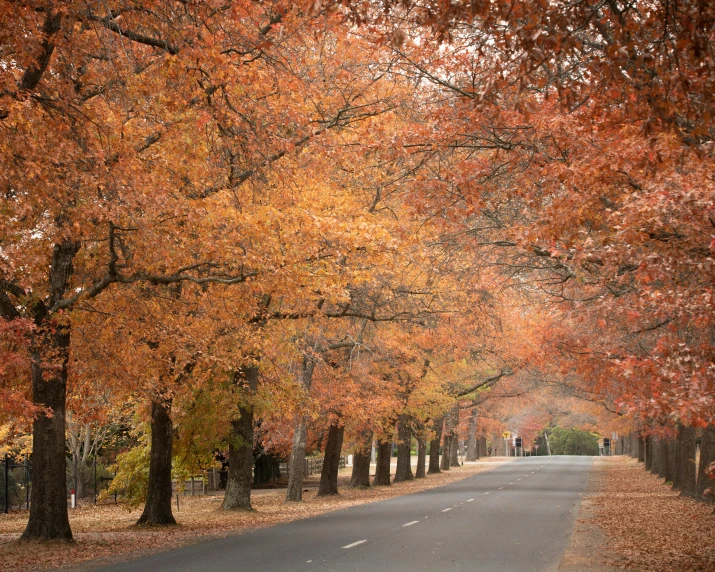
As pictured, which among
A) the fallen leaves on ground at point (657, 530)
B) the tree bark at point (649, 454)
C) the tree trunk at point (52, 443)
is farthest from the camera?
the tree bark at point (649, 454)

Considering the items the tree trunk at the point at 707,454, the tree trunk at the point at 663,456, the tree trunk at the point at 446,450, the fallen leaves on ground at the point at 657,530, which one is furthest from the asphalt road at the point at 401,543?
the tree trunk at the point at 446,450

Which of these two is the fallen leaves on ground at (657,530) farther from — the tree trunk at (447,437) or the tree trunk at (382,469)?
the tree trunk at (447,437)

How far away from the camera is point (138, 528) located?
20.1 m

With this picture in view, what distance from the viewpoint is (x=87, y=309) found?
15.3m

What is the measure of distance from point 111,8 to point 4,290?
290 inches

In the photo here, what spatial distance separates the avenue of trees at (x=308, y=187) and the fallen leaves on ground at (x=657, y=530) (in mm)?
2599

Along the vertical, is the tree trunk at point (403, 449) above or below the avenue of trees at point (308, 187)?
below

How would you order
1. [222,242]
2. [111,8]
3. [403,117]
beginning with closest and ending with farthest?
[111,8]
[222,242]
[403,117]

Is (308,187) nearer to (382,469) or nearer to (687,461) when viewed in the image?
(687,461)

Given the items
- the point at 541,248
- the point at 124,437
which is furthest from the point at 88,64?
the point at 124,437

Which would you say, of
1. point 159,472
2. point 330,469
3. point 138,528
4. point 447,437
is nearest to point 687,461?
point 330,469

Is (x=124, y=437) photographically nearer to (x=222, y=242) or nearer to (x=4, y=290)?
(x=4, y=290)

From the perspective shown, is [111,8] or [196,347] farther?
[196,347]

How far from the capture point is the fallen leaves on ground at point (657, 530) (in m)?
13.4
